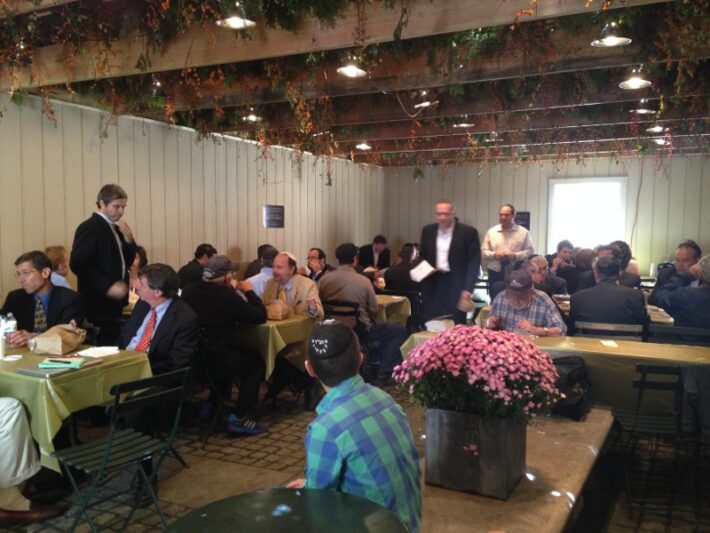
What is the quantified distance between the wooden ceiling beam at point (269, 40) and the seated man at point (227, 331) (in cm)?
158

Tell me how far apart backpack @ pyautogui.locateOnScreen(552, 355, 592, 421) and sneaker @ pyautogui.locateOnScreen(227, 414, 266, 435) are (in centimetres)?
241

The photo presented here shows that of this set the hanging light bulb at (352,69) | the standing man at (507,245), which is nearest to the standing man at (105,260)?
the hanging light bulb at (352,69)

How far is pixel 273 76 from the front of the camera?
5383mm

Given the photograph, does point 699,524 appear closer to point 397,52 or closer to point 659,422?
point 659,422

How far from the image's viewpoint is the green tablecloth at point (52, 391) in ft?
10.4

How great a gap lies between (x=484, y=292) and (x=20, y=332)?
9.10 m

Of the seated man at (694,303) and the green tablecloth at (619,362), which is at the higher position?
the seated man at (694,303)

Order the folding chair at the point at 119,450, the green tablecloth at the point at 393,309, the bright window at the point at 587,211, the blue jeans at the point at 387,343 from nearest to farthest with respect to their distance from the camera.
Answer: the folding chair at the point at 119,450 < the blue jeans at the point at 387,343 < the green tablecloth at the point at 393,309 < the bright window at the point at 587,211

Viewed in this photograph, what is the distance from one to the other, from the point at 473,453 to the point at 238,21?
3.10m

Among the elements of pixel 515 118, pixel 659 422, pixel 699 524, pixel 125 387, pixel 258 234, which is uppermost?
pixel 515 118

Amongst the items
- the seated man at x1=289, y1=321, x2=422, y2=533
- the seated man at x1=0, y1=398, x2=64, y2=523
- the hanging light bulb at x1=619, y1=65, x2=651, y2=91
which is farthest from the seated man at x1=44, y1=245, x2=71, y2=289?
the hanging light bulb at x1=619, y1=65, x2=651, y2=91

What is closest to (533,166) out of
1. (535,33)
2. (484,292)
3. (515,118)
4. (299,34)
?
(484,292)

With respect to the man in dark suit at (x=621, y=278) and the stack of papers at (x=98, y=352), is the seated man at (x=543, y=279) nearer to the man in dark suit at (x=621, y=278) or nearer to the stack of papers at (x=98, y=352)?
the man in dark suit at (x=621, y=278)

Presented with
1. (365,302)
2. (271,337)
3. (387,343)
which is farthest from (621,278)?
(271,337)
